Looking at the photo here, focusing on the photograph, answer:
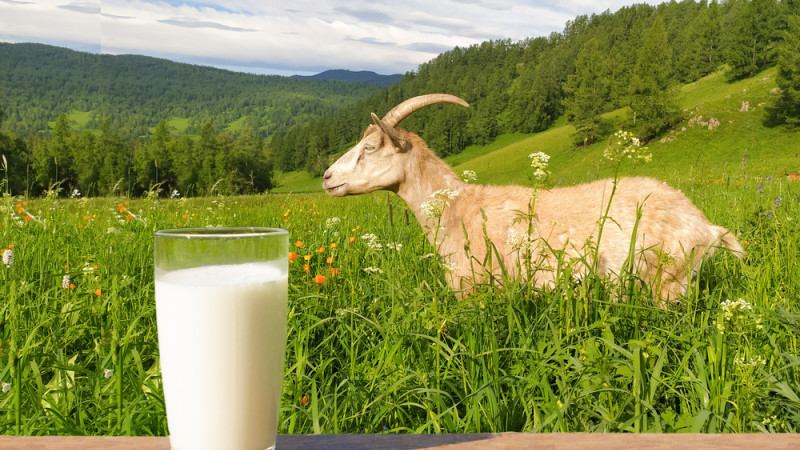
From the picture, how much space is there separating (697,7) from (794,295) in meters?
157

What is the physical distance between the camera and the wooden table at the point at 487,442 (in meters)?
1.18

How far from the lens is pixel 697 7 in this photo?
440 ft

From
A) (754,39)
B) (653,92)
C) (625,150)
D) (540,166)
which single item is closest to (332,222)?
(540,166)

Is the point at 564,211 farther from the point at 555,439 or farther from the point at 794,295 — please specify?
the point at 555,439

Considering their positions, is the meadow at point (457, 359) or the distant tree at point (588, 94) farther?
the distant tree at point (588, 94)

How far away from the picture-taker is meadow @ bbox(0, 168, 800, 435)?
7.62 ft

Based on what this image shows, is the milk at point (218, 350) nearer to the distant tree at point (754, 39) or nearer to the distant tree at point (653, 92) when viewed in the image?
the distant tree at point (653, 92)

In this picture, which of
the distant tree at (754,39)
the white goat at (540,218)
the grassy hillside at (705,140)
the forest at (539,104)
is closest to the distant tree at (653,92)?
the forest at (539,104)

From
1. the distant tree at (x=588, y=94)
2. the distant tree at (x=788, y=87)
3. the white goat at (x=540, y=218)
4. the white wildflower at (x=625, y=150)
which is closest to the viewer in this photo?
the white wildflower at (x=625, y=150)

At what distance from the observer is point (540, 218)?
4.86 meters

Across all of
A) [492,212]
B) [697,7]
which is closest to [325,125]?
[697,7]

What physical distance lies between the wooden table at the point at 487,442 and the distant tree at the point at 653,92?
252 ft

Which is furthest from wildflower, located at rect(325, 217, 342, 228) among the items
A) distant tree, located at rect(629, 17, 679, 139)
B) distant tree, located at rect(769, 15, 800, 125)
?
distant tree, located at rect(629, 17, 679, 139)

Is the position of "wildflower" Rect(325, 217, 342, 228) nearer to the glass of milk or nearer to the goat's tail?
the goat's tail
